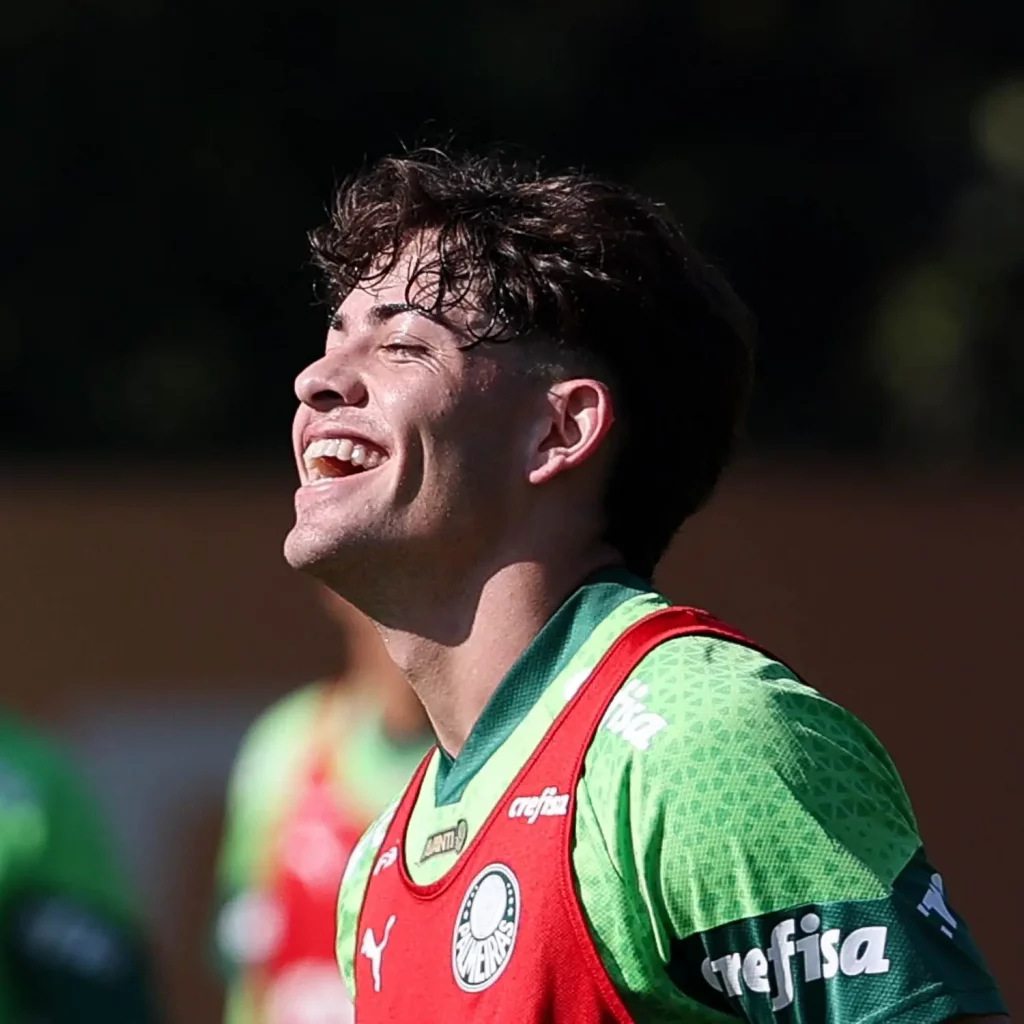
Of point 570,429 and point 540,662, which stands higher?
point 570,429

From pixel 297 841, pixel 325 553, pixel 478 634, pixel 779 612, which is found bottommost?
pixel 478 634

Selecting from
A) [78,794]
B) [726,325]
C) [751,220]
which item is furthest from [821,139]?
[726,325]

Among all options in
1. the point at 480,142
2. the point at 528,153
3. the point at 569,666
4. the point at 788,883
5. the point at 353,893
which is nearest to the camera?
the point at 788,883

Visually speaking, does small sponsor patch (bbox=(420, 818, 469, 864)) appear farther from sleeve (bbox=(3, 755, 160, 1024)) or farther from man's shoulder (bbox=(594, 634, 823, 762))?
sleeve (bbox=(3, 755, 160, 1024))

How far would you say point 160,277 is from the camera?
10.4 m

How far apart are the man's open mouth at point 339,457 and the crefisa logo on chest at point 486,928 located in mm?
557

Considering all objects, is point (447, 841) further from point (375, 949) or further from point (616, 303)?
point (616, 303)

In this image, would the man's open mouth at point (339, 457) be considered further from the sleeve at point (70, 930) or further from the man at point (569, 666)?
the sleeve at point (70, 930)

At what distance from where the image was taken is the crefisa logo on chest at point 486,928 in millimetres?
2369

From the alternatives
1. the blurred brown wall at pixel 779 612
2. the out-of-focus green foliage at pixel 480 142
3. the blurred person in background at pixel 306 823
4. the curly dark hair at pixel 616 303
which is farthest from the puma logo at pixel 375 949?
the out-of-focus green foliage at pixel 480 142

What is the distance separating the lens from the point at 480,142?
9.95 meters

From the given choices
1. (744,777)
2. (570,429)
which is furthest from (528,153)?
(744,777)

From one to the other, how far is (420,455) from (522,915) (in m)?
0.62

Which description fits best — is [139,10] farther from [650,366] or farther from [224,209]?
[650,366]
